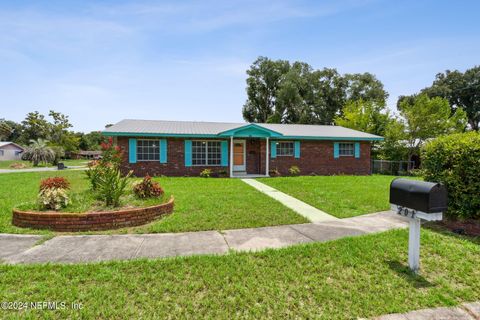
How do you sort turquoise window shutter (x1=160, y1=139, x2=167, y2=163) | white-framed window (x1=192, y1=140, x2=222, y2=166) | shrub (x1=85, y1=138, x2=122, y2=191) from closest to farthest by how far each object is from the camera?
shrub (x1=85, y1=138, x2=122, y2=191), turquoise window shutter (x1=160, y1=139, x2=167, y2=163), white-framed window (x1=192, y1=140, x2=222, y2=166)

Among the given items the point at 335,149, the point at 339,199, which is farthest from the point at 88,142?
the point at 339,199

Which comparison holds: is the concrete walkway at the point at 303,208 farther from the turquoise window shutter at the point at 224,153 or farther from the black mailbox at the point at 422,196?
the turquoise window shutter at the point at 224,153

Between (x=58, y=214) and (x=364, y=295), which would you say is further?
(x=58, y=214)

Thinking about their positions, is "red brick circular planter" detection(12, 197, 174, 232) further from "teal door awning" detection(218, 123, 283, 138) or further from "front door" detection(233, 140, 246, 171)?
"front door" detection(233, 140, 246, 171)

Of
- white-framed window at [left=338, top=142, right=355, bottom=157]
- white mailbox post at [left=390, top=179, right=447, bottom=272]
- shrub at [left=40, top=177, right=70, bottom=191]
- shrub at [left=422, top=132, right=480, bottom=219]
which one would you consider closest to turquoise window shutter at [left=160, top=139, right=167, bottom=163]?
shrub at [left=40, top=177, right=70, bottom=191]

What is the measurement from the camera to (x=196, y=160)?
15.0m

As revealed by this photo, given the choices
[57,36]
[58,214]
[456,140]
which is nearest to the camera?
[58,214]

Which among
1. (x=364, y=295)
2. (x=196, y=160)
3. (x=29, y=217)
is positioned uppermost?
(x=196, y=160)

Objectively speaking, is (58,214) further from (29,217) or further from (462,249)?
(462,249)

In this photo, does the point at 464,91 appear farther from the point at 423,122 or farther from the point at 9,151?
the point at 9,151

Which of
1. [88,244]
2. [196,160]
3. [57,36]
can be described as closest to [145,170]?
[196,160]

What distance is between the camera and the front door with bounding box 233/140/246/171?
A: 1617cm

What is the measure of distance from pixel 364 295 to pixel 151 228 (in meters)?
4.05

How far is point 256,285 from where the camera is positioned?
3162 millimetres
